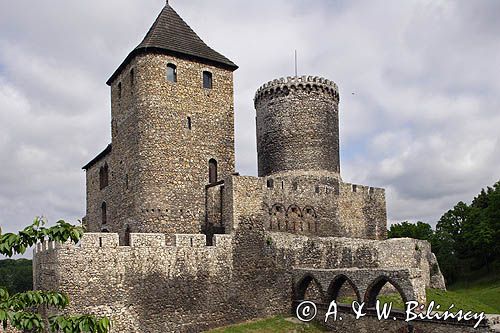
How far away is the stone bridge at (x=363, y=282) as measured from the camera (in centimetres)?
2130

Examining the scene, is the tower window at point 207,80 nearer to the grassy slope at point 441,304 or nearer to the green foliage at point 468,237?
the grassy slope at point 441,304

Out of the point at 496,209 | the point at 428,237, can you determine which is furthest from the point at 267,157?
the point at 428,237

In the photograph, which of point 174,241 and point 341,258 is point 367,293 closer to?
point 341,258

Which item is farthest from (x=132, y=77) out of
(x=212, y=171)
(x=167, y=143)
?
(x=212, y=171)

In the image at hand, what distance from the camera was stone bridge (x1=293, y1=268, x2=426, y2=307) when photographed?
2130cm

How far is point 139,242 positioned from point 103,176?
9736 millimetres

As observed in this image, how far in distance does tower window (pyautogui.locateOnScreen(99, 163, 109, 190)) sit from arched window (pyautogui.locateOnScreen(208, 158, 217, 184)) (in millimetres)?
6601

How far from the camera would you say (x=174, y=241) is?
21.9 meters

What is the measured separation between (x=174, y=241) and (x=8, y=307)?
15.8m

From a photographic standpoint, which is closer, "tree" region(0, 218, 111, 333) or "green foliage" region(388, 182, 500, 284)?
"tree" region(0, 218, 111, 333)

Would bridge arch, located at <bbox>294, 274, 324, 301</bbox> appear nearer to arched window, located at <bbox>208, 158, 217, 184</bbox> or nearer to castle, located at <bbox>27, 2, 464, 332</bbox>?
castle, located at <bbox>27, 2, 464, 332</bbox>

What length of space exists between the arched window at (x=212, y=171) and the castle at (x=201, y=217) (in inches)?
4.4

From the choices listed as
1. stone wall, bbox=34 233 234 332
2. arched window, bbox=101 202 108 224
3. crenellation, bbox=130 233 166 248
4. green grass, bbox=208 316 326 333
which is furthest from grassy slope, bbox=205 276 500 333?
arched window, bbox=101 202 108 224

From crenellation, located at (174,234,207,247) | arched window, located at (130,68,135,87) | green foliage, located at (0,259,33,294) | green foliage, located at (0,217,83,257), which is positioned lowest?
green foliage, located at (0,259,33,294)
